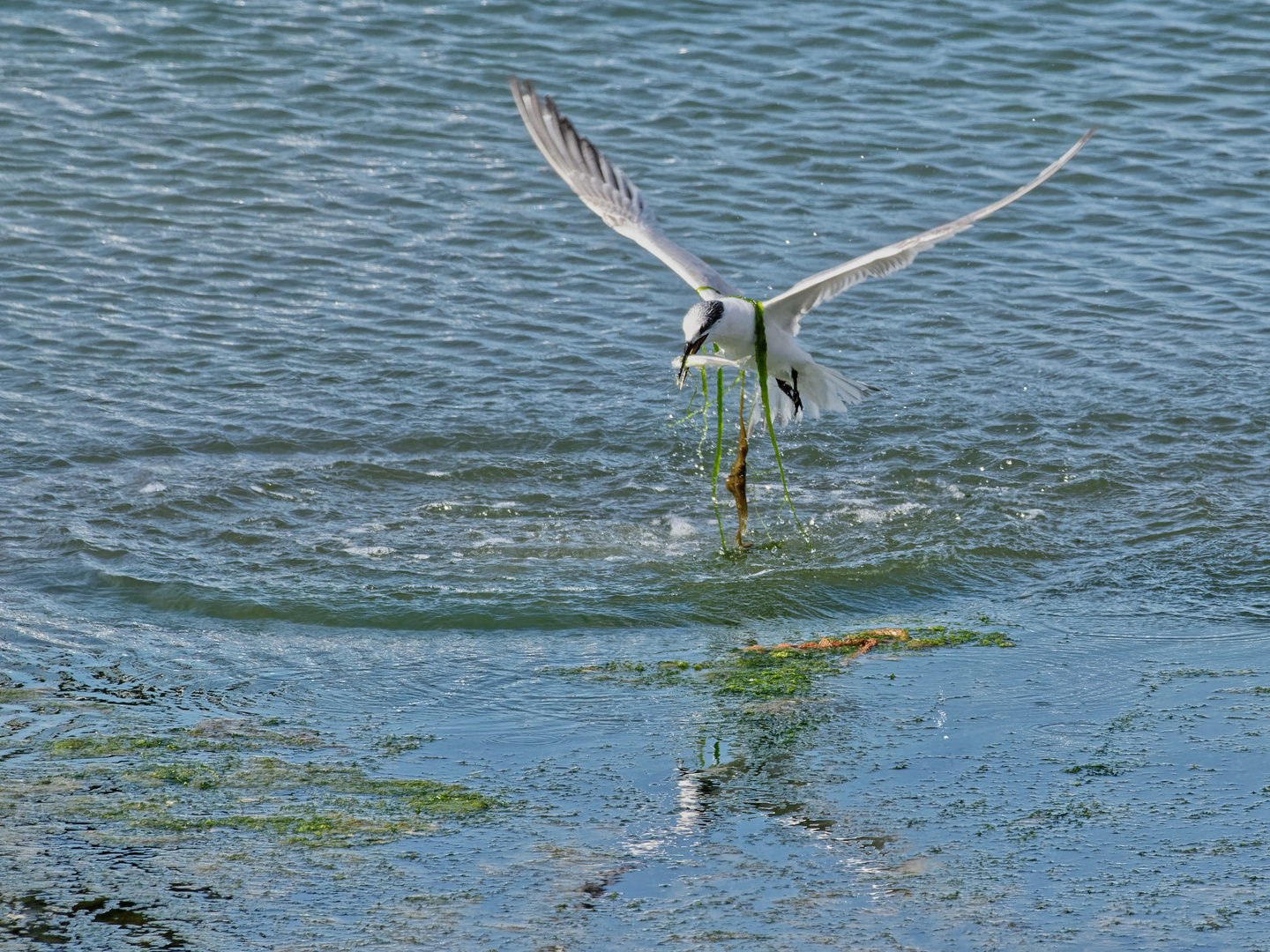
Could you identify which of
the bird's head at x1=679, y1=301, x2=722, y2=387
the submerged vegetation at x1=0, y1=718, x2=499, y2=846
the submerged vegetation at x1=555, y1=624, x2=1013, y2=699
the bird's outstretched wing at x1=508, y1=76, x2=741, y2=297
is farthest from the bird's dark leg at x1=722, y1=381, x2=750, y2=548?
the submerged vegetation at x1=0, y1=718, x2=499, y2=846

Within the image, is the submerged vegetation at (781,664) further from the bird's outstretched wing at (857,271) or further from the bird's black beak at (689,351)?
the bird's outstretched wing at (857,271)

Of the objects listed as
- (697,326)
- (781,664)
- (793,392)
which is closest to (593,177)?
(793,392)

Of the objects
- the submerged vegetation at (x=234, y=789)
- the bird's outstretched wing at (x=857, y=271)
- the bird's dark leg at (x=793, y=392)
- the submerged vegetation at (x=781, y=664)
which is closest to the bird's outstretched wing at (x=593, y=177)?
the bird's outstretched wing at (x=857, y=271)

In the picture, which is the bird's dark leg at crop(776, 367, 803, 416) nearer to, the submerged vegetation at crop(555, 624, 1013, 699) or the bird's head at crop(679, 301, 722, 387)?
the bird's head at crop(679, 301, 722, 387)

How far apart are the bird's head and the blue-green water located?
1239mm

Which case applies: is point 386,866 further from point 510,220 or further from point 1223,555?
point 510,220

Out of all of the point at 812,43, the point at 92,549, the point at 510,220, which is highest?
the point at 812,43

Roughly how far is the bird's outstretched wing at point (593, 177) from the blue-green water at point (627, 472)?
1559 mm

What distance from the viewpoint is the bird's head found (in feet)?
22.4

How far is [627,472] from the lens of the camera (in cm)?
934

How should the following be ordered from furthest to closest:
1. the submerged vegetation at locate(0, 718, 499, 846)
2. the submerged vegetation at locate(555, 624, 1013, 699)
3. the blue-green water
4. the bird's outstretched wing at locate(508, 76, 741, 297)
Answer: the bird's outstretched wing at locate(508, 76, 741, 297)
the submerged vegetation at locate(555, 624, 1013, 699)
the submerged vegetation at locate(0, 718, 499, 846)
the blue-green water

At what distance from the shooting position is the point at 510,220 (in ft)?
42.3

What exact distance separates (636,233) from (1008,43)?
Answer: 942cm

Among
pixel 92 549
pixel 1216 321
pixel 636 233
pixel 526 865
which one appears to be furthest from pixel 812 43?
pixel 526 865
